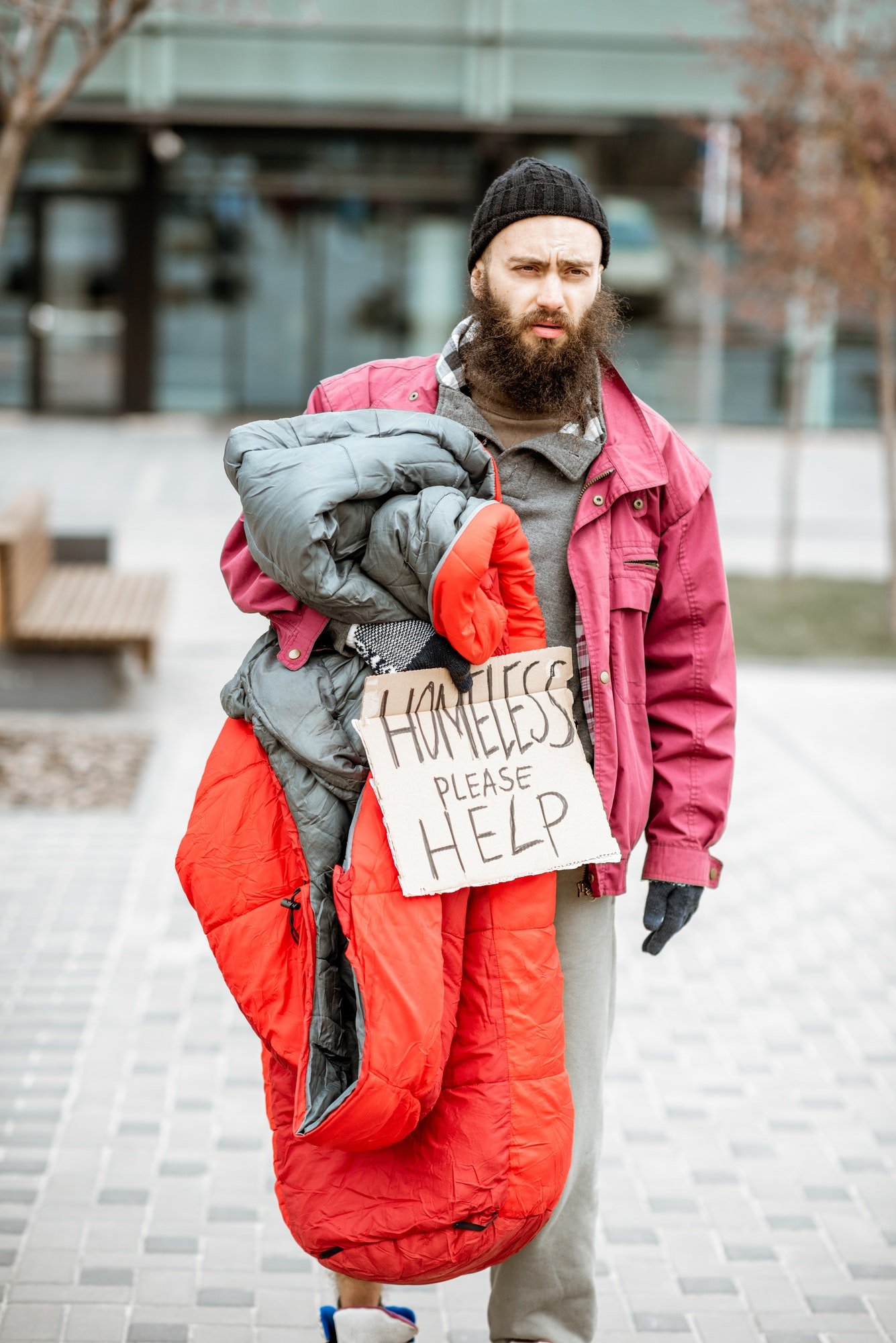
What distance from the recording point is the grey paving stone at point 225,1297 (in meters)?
3.29

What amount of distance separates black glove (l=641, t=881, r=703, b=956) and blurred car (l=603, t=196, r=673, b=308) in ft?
62.6

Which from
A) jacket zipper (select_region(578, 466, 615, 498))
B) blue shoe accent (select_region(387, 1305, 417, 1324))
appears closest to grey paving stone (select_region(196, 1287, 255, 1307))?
blue shoe accent (select_region(387, 1305, 417, 1324))

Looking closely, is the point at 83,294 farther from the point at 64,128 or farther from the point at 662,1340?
the point at 662,1340

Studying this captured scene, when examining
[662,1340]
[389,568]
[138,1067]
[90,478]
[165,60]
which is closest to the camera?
[389,568]

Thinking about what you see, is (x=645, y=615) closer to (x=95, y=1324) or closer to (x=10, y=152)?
(x=95, y=1324)

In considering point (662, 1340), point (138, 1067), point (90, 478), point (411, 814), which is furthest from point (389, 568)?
point (90, 478)

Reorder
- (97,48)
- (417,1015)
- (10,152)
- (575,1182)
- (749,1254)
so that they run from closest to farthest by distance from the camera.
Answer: (417,1015), (575,1182), (749,1254), (97,48), (10,152)

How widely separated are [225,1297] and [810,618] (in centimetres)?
883

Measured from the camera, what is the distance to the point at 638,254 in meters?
21.5

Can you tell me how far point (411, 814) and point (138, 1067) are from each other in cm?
229

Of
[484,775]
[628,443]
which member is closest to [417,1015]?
[484,775]

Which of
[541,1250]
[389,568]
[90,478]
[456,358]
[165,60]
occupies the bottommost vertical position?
[90,478]

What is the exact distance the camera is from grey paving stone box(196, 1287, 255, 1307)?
10.8 feet

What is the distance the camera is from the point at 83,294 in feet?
70.0
